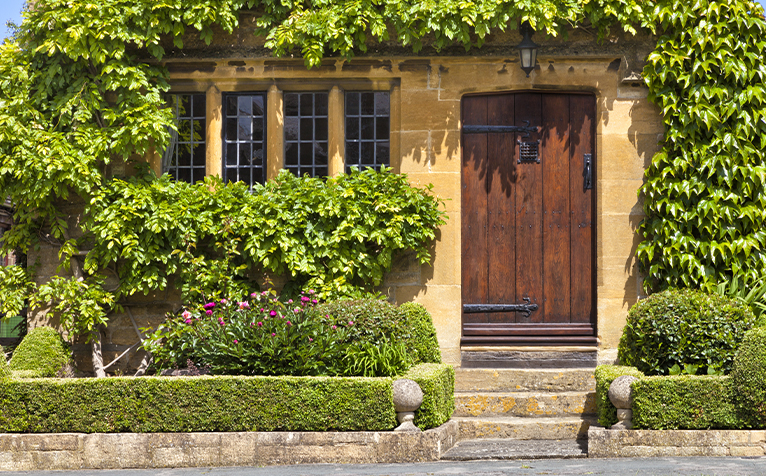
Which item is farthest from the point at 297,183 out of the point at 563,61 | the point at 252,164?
the point at 563,61

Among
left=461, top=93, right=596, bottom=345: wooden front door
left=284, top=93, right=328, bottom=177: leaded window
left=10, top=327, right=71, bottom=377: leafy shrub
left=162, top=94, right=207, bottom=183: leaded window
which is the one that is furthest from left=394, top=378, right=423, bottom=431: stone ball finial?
left=162, top=94, right=207, bottom=183: leaded window

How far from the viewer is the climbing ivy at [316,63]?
7.65 metres

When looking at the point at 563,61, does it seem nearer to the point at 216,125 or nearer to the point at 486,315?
the point at 486,315

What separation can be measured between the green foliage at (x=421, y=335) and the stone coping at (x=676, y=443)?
184cm

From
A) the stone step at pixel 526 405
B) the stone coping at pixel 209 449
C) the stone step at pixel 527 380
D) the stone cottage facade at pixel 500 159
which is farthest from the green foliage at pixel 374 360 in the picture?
the stone cottage facade at pixel 500 159

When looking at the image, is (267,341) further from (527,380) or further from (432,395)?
(527,380)

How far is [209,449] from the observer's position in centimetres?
598

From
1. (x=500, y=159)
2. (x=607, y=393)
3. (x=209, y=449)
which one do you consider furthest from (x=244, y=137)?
(x=607, y=393)

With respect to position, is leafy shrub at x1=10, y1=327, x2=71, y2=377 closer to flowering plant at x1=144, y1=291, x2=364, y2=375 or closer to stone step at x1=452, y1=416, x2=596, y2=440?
flowering plant at x1=144, y1=291, x2=364, y2=375

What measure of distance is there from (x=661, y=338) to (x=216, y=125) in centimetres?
509

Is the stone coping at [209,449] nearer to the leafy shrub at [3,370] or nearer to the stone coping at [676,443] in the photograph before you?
Result: the leafy shrub at [3,370]

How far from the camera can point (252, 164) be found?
8.59 m

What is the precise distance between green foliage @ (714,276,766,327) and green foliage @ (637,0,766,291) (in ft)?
0.31

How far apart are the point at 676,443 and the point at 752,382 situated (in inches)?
29.0
